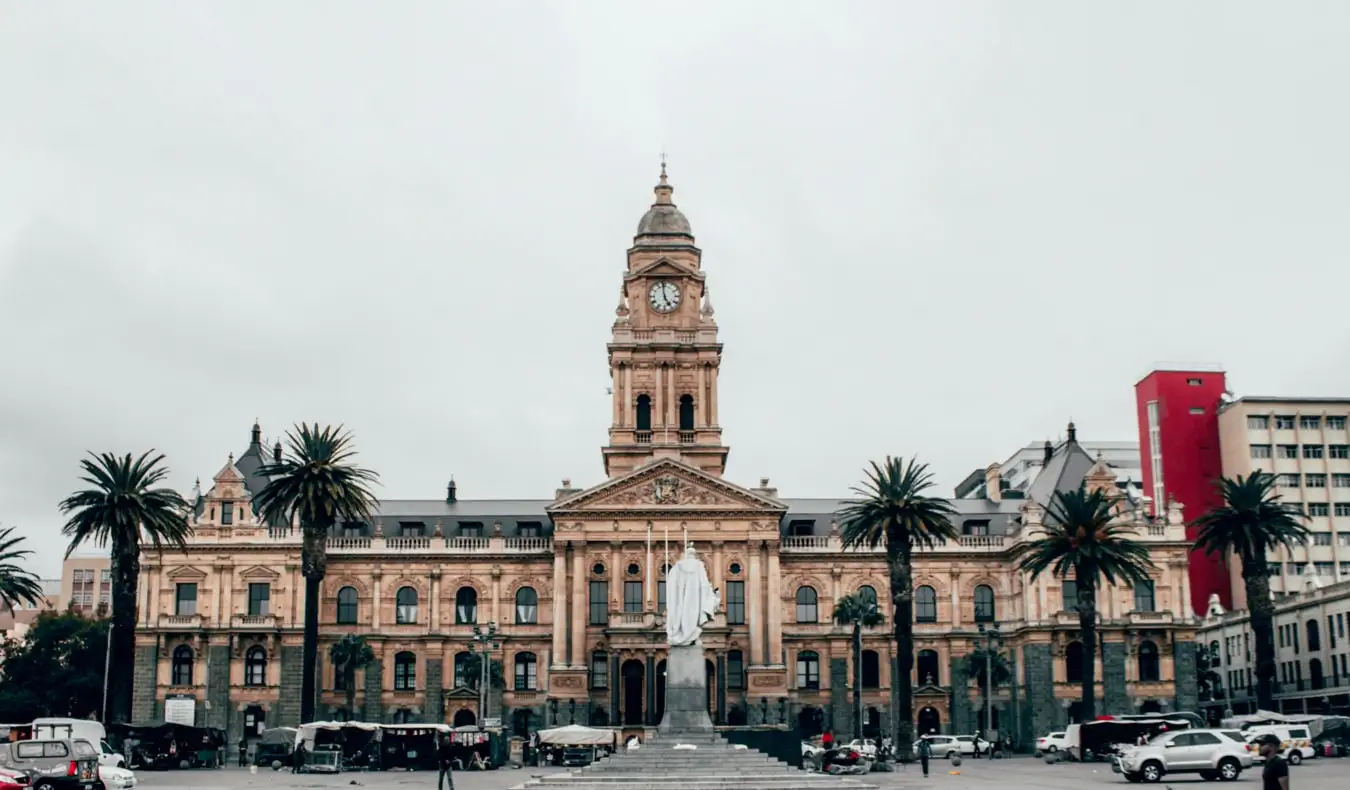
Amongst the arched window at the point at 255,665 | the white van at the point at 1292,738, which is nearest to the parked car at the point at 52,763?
the white van at the point at 1292,738

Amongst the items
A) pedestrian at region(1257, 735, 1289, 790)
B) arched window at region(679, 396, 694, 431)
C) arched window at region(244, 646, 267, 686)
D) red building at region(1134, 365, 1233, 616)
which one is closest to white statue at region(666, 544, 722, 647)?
pedestrian at region(1257, 735, 1289, 790)

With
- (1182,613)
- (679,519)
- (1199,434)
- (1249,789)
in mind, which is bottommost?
(1249,789)

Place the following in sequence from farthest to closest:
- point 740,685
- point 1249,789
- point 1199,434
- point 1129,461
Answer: point 1129,461 < point 1199,434 < point 740,685 < point 1249,789

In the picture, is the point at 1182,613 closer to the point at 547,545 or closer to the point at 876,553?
the point at 876,553

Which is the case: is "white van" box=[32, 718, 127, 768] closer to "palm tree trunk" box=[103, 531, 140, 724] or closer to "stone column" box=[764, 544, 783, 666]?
"palm tree trunk" box=[103, 531, 140, 724]

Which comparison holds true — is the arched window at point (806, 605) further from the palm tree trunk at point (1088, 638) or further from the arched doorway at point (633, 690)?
the palm tree trunk at point (1088, 638)

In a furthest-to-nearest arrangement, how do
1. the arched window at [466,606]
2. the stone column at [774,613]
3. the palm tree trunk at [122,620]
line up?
the arched window at [466,606]
the stone column at [774,613]
the palm tree trunk at [122,620]

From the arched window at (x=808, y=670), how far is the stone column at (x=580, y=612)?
1443 centimetres

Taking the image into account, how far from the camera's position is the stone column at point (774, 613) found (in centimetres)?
9556

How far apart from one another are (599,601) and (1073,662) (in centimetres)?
3033

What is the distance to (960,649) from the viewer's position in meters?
99.7

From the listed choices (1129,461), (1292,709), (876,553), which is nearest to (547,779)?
(876,553)

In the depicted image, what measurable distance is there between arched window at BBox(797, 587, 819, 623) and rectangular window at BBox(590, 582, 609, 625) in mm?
12848

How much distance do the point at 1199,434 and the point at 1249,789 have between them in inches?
2964
